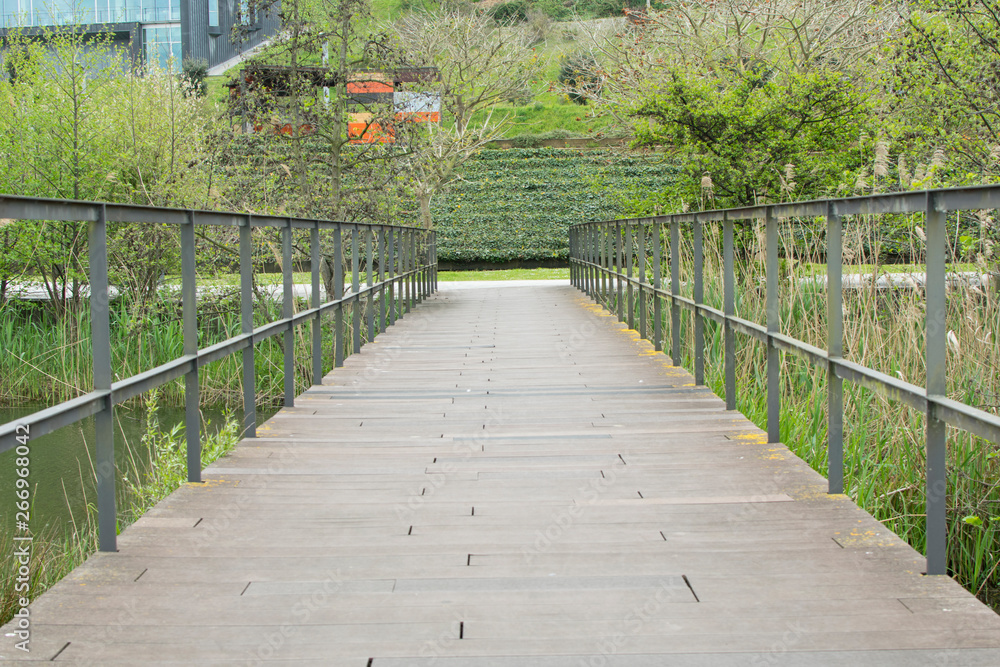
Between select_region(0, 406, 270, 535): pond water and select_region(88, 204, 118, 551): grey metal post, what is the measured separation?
9.57ft

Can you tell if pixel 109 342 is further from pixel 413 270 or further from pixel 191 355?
pixel 413 270

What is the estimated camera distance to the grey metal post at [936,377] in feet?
8.68

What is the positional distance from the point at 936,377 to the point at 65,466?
7221 mm

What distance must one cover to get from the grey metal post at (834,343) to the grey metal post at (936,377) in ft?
2.23

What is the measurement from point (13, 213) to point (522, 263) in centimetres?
2456

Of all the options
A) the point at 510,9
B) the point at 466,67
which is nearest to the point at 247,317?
the point at 466,67

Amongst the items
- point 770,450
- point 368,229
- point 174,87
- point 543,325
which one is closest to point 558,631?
point 770,450

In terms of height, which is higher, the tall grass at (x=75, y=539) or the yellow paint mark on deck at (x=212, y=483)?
the yellow paint mark on deck at (x=212, y=483)

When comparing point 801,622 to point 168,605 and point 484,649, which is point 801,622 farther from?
Result: point 168,605

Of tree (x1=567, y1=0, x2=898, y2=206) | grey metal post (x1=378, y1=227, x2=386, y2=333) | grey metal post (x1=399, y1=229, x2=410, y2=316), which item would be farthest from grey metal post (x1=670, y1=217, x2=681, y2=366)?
grey metal post (x1=399, y1=229, x2=410, y2=316)

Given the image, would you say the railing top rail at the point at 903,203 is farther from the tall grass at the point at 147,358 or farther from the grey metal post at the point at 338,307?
the tall grass at the point at 147,358

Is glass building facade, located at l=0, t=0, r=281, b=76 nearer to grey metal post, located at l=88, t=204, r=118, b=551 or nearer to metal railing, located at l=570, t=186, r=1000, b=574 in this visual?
metal railing, located at l=570, t=186, r=1000, b=574

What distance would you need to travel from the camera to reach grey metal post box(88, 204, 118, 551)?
293cm

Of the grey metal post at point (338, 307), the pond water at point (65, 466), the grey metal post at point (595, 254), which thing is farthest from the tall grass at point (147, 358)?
the grey metal post at point (595, 254)
